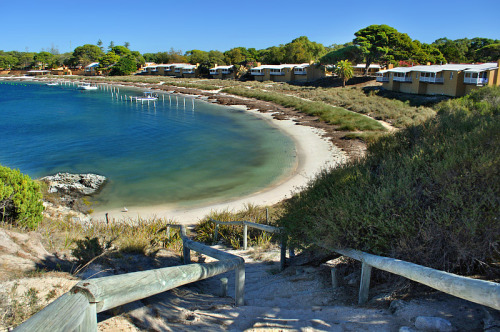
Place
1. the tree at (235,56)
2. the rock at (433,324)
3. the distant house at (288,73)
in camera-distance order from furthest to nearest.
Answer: the tree at (235,56) → the distant house at (288,73) → the rock at (433,324)

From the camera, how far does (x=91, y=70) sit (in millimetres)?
126000

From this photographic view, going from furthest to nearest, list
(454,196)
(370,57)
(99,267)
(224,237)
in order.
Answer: (370,57) < (224,237) < (99,267) < (454,196)

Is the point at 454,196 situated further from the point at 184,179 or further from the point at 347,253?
the point at 184,179

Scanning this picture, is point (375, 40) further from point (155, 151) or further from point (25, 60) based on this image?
point (25, 60)

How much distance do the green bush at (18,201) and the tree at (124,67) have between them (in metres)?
114

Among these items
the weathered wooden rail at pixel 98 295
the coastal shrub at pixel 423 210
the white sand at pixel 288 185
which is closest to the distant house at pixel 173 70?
the white sand at pixel 288 185

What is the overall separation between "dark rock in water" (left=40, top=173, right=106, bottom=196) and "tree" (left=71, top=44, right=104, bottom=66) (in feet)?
435

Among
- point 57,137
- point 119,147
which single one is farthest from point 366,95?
point 57,137

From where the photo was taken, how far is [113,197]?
17.6 m

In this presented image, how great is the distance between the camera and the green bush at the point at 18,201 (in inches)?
298

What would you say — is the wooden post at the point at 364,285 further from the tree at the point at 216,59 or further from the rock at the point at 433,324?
the tree at the point at 216,59

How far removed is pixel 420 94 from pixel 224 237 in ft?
141

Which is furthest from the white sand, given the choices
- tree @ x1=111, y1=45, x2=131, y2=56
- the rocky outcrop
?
tree @ x1=111, y1=45, x2=131, y2=56

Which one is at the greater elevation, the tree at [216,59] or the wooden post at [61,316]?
the tree at [216,59]
